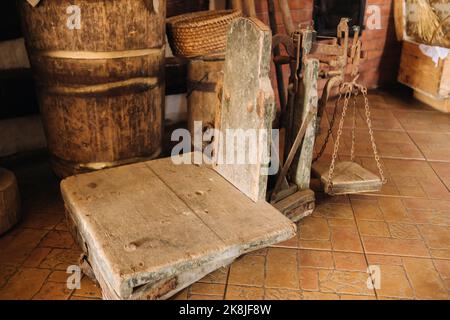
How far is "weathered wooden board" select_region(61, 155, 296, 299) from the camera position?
184 cm

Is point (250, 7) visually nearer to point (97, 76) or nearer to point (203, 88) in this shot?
point (203, 88)

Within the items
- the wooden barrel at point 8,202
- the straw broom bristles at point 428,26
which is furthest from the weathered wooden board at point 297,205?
the straw broom bristles at point 428,26

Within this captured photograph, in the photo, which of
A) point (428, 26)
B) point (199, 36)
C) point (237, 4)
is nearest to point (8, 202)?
point (199, 36)

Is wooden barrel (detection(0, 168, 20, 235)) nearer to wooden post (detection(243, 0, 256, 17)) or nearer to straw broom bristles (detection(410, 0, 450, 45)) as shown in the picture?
wooden post (detection(243, 0, 256, 17))

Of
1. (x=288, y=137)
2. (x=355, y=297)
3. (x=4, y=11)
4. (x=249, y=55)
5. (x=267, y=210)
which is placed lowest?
(x=355, y=297)

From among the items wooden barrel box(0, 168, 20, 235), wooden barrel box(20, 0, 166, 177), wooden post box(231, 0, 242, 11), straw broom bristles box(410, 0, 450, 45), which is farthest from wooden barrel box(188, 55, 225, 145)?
straw broom bristles box(410, 0, 450, 45)

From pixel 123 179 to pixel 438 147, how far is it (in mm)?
3126

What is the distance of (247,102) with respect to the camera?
7.36 ft

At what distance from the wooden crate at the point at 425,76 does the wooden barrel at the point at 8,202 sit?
4.62 metres

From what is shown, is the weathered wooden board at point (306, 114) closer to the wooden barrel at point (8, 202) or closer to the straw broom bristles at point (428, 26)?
the wooden barrel at point (8, 202)

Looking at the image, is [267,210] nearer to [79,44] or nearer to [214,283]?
[214,283]

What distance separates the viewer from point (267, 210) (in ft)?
7.27

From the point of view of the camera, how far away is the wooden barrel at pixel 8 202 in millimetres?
2600
